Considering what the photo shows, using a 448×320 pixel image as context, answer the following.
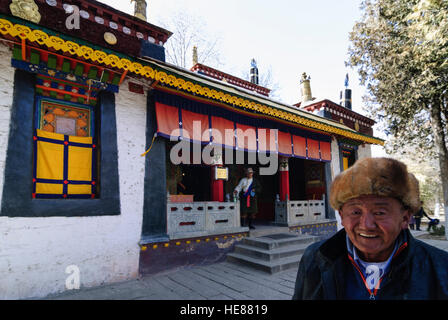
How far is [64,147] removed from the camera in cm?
438

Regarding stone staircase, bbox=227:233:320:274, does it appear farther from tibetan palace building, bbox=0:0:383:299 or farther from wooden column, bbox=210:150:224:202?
wooden column, bbox=210:150:224:202

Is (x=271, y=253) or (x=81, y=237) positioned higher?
(x=81, y=237)

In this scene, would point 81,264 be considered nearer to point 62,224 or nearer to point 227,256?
point 62,224

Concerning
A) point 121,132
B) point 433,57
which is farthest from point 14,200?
point 433,57

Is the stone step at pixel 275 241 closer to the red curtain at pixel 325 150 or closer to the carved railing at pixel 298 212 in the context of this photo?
the carved railing at pixel 298 212

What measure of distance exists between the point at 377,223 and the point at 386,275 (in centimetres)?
37

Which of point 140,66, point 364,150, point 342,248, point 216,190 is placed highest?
point 140,66

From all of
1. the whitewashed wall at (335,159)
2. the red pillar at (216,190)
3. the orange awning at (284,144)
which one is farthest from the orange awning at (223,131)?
the whitewashed wall at (335,159)

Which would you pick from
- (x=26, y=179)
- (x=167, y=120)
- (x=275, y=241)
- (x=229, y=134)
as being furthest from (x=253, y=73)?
(x=26, y=179)

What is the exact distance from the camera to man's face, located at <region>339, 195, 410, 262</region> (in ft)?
5.08

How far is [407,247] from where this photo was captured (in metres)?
1.57

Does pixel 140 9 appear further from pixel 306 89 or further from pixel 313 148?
pixel 306 89

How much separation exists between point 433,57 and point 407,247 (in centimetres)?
867

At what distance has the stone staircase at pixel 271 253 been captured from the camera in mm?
5120
